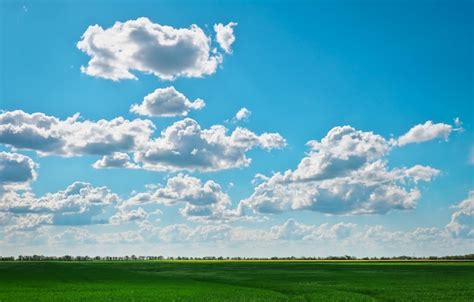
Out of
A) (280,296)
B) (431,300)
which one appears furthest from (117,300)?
(431,300)

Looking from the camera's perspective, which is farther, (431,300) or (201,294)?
(201,294)

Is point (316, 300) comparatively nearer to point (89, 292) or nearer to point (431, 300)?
point (431, 300)

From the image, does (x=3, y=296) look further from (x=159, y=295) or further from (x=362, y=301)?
(x=362, y=301)

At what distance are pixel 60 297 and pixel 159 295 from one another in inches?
384

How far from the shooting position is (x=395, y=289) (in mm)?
59188

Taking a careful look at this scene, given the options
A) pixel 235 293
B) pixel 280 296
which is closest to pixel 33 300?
pixel 235 293

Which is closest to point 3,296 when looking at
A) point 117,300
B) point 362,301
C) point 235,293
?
point 117,300

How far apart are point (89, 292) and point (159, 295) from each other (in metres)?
9.48

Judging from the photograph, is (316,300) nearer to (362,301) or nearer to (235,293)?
(362,301)

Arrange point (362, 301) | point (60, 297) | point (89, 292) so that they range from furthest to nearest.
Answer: point (89, 292) → point (60, 297) → point (362, 301)

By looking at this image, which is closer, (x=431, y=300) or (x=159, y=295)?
(x=431, y=300)

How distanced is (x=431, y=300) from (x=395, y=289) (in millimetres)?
11167

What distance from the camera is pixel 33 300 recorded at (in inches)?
1923

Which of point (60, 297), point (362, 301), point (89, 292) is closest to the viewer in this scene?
point (362, 301)
